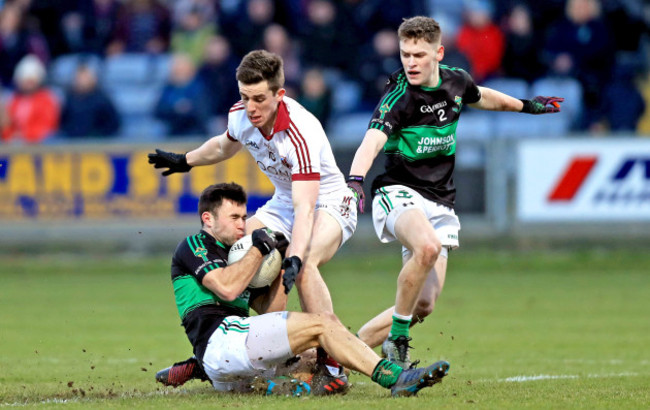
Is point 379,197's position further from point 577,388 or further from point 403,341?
point 577,388

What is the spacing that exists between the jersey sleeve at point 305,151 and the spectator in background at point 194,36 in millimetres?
13873

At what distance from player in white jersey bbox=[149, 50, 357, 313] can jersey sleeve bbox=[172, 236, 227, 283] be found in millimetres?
528

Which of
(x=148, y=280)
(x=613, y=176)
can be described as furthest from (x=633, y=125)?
(x=148, y=280)

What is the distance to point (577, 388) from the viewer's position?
809cm

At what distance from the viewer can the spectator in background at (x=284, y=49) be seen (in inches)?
789

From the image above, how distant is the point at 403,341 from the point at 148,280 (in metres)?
8.86

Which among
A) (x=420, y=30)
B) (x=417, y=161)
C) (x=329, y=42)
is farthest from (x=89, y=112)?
(x=420, y=30)

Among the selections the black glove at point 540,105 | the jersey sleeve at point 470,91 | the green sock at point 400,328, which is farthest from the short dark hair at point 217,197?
the black glove at point 540,105

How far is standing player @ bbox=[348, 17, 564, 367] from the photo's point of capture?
8.53m

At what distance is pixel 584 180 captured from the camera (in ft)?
57.0

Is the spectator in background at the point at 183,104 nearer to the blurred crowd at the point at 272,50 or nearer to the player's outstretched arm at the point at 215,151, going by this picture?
the blurred crowd at the point at 272,50

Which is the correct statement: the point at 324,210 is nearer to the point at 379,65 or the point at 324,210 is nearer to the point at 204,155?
the point at 204,155

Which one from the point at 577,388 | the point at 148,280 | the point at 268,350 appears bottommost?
the point at 148,280

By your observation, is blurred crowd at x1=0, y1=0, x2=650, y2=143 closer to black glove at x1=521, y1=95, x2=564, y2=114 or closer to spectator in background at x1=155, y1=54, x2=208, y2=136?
spectator in background at x1=155, y1=54, x2=208, y2=136
